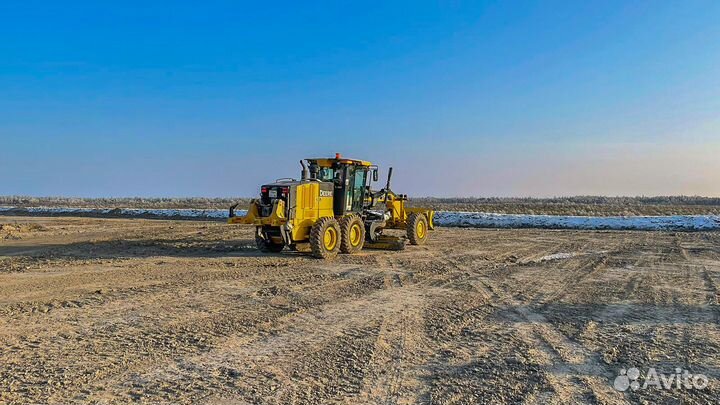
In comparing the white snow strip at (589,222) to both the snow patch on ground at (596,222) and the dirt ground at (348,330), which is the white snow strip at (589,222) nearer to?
the snow patch on ground at (596,222)

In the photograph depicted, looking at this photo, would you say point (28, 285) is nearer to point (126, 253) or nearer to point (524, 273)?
point (126, 253)

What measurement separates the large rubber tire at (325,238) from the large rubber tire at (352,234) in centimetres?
33

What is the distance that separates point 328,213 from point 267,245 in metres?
2.07

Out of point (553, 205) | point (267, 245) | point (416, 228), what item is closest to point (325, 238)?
point (267, 245)

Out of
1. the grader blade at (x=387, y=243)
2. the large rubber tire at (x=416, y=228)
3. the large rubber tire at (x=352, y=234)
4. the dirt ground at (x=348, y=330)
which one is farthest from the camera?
the large rubber tire at (x=416, y=228)

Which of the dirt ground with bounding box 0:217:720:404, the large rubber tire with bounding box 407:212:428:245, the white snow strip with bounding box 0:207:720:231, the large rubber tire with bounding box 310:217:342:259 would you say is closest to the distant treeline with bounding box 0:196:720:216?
the white snow strip with bounding box 0:207:720:231

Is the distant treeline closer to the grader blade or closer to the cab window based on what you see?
the grader blade

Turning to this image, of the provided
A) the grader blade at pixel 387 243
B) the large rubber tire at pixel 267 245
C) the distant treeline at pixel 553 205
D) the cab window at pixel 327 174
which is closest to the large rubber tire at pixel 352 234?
the grader blade at pixel 387 243

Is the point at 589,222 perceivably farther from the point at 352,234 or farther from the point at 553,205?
the point at 553,205

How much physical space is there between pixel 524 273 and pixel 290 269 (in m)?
5.45

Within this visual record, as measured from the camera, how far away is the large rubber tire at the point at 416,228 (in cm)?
1738

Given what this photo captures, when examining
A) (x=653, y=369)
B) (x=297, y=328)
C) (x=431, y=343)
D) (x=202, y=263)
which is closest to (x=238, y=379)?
(x=297, y=328)

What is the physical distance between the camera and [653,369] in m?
5.14

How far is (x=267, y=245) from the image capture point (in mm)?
14961
